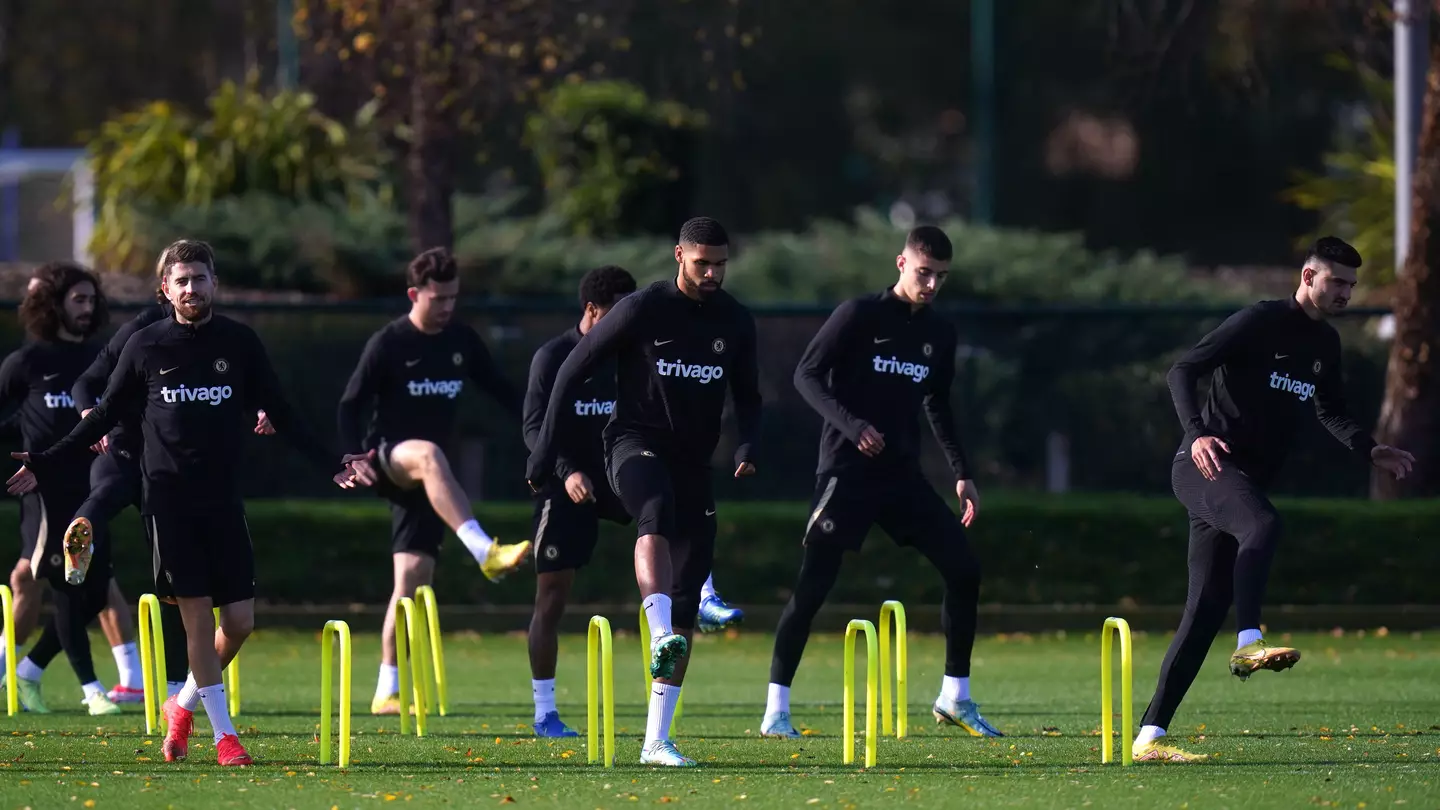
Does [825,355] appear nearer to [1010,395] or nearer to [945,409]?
[945,409]

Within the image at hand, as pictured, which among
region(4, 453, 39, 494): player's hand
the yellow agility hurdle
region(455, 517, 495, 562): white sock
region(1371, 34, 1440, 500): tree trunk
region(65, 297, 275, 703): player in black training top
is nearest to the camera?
the yellow agility hurdle

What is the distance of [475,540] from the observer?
428 inches

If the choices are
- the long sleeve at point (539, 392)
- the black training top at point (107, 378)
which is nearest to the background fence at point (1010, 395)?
the black training top at point (107, 378)

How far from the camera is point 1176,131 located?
160 ft

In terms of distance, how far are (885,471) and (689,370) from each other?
1564 millimetres

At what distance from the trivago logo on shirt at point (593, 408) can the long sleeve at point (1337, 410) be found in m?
3.35

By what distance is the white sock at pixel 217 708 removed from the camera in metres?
9.19

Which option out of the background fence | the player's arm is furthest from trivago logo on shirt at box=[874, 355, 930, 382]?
the background fence

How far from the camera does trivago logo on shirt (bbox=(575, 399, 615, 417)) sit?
36.2 ft

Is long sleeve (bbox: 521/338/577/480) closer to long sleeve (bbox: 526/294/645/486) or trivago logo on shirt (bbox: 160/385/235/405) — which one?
long sleeve (bbox: 526/294/645/486)

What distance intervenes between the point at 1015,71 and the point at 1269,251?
21.9ft

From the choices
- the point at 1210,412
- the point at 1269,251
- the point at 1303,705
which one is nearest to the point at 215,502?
the point at 1210,412

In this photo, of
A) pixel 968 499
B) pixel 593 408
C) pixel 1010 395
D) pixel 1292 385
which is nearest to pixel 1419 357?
pixel 1010 395

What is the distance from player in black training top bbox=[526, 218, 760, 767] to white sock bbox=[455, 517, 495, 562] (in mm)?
1397
